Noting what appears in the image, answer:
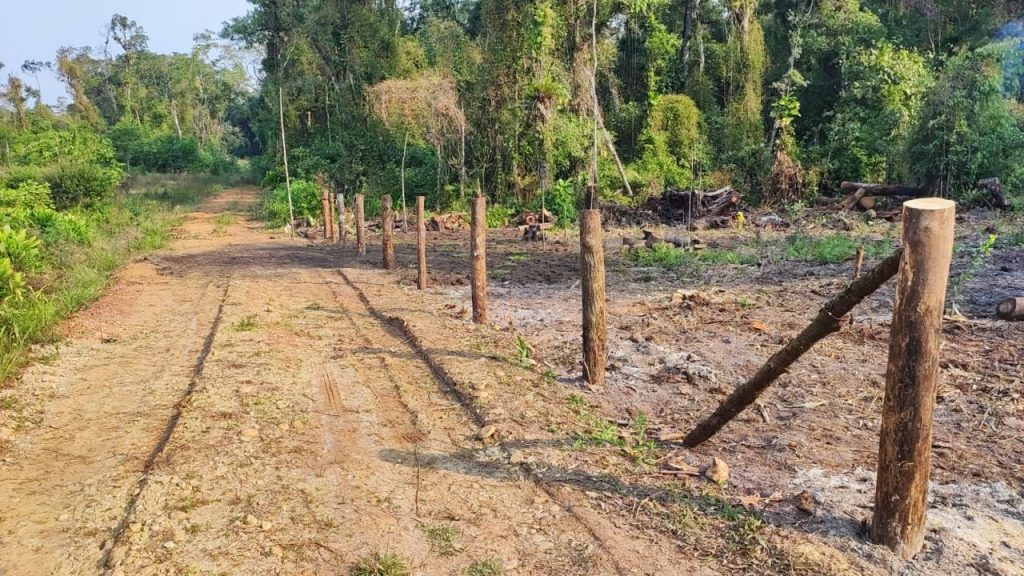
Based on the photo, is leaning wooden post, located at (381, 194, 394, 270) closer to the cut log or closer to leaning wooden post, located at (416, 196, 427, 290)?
leaning wooden post, located at (416, 196, 427, 290)

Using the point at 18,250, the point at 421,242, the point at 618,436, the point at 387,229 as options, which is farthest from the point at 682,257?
the point at 18,250

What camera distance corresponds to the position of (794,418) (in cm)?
502

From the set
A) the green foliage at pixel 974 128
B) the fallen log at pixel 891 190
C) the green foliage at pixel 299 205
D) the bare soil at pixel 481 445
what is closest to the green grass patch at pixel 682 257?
the bare soil at pixel 481 445

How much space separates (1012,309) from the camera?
7.04 m

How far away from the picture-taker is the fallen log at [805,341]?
124 inches

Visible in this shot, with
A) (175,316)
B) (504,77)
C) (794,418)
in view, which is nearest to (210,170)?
(504,77)

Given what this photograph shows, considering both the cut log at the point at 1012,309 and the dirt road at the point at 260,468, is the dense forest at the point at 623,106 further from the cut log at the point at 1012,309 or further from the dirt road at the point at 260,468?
the cut log at the point at 1012,309

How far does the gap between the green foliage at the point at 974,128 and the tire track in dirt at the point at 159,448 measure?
17.4 metres

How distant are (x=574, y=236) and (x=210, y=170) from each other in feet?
110

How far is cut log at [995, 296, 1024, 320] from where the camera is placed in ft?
23.0

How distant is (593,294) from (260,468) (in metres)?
2.80

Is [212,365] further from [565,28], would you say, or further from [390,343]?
[565,28]

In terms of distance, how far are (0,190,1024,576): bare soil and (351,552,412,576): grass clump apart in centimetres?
8

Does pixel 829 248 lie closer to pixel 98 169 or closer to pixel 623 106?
pixel 623 106
